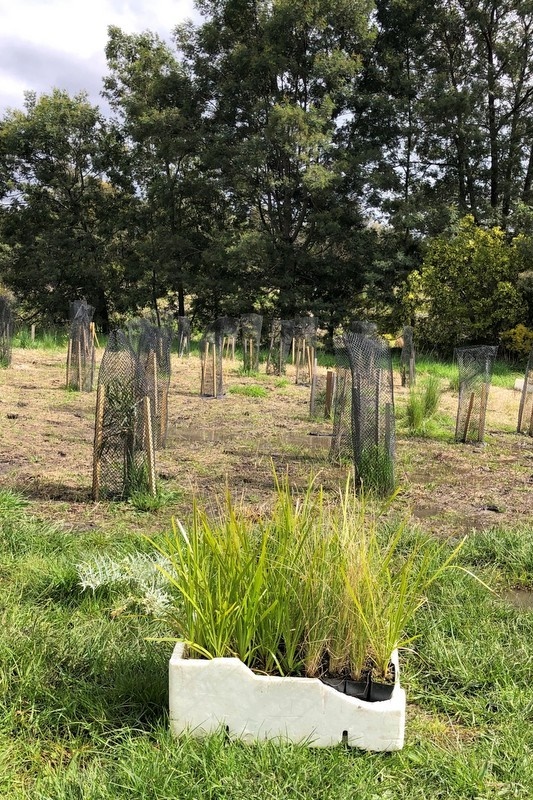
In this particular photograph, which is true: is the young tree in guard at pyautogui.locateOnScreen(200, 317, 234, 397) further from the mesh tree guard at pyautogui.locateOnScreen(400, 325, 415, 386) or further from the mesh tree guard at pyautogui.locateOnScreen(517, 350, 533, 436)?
the mesh tree guard at pyautogui.locateOnScreen(517, 350, 533, 436)

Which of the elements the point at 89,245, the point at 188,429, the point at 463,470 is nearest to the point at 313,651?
the point at 463,470

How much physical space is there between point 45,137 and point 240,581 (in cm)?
2822

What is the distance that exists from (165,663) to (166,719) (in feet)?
1.08

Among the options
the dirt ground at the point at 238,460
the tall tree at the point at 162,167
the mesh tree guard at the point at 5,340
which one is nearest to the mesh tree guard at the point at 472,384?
the dirt ground at the point at 238,460

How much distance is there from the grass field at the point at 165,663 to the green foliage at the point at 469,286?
644 inches

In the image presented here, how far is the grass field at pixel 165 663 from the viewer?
203 cm

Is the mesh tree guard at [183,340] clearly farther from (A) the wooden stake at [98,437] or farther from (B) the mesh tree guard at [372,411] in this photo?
(A) the wooden stake at [98,437]

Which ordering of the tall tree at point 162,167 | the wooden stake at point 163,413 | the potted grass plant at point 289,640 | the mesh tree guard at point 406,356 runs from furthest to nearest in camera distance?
the tall tree at point 162,167
the mesh tree guard at point 406,356
the wooden stake at point 163,413
the potted grass plant at point 289,640

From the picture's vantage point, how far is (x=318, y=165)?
22.0m

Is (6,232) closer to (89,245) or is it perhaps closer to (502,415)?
(89,245)

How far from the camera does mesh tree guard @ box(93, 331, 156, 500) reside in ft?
16.6

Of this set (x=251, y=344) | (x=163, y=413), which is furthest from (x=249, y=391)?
(x=163, y=413)

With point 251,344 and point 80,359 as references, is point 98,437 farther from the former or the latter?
point 251,344

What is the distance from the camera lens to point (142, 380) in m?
5.26
